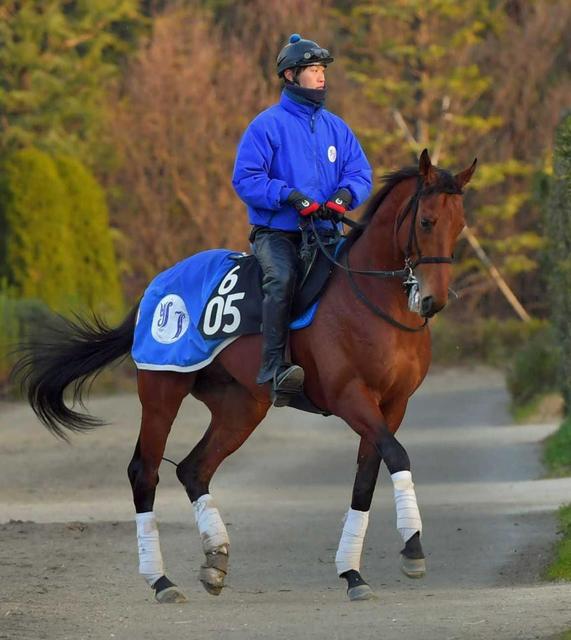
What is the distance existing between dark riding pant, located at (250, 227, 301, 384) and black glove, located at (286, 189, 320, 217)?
0.27 meters

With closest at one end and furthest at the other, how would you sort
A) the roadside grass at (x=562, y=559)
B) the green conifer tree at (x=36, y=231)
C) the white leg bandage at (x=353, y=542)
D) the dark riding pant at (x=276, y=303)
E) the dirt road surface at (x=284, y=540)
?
the dirt road surface at (x=284, y=540)
the white leg bandage at (x=353, y=542)
the dark riding pant at (x=276, y=303)
the roadside grass at (x=562, y=559)
the green conifer tree at (x=36, y=231)

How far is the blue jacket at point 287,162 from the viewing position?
893 cm

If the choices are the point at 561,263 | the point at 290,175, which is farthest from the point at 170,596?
the point at 561,263

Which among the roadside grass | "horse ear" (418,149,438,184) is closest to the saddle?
"horse ear" (418,149,438,184)

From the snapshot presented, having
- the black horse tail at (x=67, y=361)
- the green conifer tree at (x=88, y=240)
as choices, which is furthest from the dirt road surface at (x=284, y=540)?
the green conifer tree at (x=88, y=240)

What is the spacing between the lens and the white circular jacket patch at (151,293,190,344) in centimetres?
943

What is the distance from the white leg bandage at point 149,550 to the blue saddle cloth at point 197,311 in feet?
3.03

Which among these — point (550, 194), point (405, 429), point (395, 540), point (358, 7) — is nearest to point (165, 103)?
point (358, 7)

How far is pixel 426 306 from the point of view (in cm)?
793

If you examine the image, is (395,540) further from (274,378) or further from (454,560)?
(274,378)

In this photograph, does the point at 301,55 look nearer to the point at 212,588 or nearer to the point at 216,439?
the point at 216,439

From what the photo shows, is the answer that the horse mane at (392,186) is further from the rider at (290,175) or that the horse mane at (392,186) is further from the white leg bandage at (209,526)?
the white leg bandage at (209,526)

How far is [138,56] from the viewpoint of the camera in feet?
114

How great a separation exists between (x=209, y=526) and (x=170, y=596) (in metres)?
0.50
